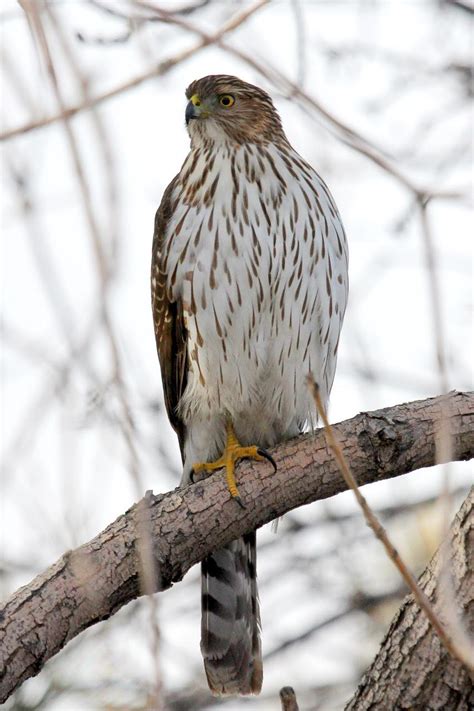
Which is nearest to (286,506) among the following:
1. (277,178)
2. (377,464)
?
(377,464)

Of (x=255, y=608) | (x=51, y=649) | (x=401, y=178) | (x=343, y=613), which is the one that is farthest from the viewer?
(x=343, y=613)

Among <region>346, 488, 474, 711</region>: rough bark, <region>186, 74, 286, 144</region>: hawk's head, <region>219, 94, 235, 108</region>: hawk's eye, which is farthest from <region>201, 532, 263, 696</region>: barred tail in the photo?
<region>219, 94, 235, 108</region>: hawk's eye

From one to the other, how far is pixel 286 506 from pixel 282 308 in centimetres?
83

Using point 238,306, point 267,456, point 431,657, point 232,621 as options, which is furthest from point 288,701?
point 238,306

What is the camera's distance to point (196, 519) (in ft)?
13.1

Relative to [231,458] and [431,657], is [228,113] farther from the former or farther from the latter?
[431,657]

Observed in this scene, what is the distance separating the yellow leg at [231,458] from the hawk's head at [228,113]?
1324mm

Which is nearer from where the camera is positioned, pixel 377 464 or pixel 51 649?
pixel 51 649

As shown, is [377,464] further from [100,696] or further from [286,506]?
[100,696]

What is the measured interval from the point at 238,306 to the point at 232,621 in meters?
1.47

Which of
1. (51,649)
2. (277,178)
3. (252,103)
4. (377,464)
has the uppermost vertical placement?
(252,103)

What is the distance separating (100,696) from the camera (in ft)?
16.6

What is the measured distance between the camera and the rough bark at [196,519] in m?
Answer: 3.53

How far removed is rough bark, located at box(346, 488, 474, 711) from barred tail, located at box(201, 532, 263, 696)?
1.15 m
